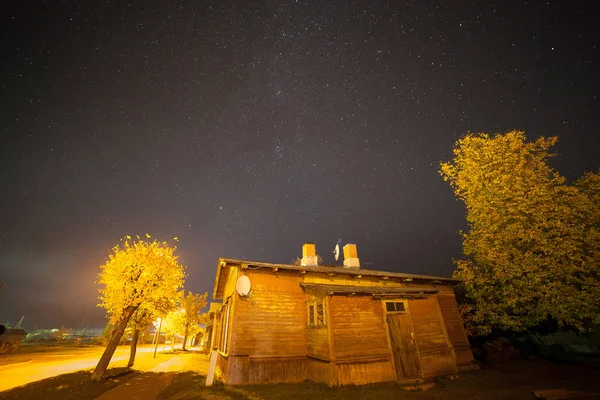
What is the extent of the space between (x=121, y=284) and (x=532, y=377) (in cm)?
2521

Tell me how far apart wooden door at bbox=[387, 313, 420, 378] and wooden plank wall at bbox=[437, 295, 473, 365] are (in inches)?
177

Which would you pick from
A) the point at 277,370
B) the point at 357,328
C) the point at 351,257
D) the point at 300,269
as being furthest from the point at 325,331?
the point at 351,257

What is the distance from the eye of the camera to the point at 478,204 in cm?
1777

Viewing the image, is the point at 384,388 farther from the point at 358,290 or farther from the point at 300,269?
the point at 300,269

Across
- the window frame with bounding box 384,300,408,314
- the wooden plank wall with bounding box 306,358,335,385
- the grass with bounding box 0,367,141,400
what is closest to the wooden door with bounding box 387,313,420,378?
the window frame with bounding box 384,300,408,314

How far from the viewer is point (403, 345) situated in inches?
548

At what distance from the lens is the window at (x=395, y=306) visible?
14.6 m

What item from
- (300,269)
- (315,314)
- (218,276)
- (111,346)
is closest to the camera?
(315,314)

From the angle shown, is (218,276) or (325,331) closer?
(325,331)

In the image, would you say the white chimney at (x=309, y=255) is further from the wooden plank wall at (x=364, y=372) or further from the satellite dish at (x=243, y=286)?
the wooden plank wall at (x=364, y=372)

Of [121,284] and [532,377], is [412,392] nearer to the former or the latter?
[532,377]

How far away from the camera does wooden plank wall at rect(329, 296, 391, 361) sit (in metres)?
12.8

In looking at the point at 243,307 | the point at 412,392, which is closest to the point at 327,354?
the point at 412,392

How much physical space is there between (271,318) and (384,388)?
631 cm
